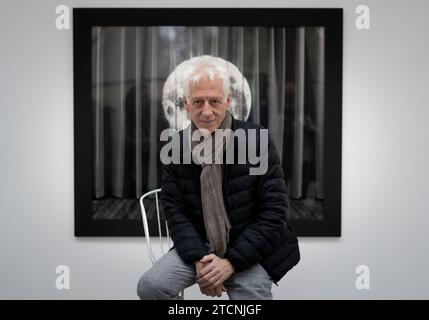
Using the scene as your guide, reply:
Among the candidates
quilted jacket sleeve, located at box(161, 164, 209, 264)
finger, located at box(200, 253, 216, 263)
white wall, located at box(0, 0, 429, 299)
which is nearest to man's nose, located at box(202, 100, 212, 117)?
quilted jacket sleeve, located at box(161, 164, 209, 264)

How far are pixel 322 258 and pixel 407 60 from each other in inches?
47.5

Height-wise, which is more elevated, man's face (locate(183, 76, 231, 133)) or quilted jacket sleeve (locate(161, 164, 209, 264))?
man's face (locate(183, 76, 231, 133))

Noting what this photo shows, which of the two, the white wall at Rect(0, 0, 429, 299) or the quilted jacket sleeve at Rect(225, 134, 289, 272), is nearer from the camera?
the quilted jacket sleeve at Rect(225, 134, 289, 272)

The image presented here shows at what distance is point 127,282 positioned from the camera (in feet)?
10.5

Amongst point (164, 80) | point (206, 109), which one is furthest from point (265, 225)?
point (164, 80)

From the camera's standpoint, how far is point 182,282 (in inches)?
80.7

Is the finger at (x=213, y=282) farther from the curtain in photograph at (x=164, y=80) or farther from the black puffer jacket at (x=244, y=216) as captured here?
the curtain in photograph at (x=164, y=80)

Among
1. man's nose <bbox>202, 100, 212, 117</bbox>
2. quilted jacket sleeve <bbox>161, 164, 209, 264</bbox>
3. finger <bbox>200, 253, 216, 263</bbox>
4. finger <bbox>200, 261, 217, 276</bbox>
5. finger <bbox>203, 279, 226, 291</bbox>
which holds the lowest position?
finger <bbox>203, 279, 226, 291</bbox>

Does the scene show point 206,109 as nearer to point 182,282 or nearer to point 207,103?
point 207,103

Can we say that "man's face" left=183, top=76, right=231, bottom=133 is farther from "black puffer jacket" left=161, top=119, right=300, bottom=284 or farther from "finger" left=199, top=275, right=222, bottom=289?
"finger" left=199, top=275, right=222, bottom=289

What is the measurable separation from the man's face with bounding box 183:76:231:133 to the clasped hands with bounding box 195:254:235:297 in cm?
47

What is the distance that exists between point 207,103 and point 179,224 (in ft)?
1.50

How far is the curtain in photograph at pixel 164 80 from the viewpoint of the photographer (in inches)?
124

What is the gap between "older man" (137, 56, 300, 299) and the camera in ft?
6.61
